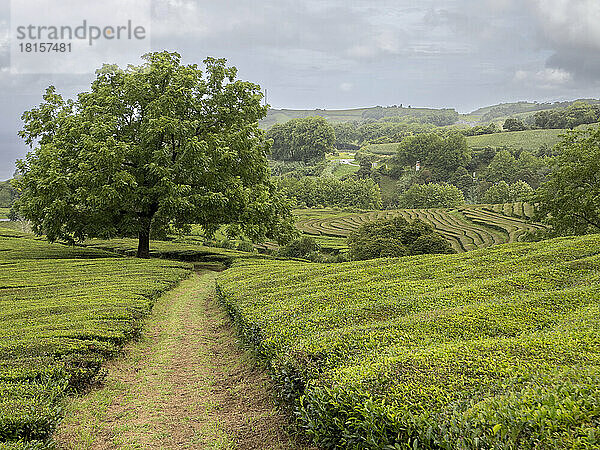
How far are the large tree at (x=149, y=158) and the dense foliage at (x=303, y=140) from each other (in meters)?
95.6

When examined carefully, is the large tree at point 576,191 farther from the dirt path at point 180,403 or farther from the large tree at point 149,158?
the dirt path at point 180,403

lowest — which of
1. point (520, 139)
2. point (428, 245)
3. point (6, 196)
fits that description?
point (428, 245)

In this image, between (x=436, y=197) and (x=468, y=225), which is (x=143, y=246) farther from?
(x=436, y=197)

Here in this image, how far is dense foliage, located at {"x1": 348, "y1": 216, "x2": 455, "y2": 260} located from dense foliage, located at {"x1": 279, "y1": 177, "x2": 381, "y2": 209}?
52.3 metres

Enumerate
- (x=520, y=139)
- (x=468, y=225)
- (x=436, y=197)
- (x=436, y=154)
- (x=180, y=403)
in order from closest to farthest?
1. (x=180, y=403)
2. (x=468, y=225)
3. (x=436, y=197)
4. (x=436, y=154)
5. (x=520, y=139)

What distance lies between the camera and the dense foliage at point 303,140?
393ft

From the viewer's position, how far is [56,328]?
27.2 ft

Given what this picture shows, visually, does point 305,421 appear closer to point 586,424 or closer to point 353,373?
point 353,373

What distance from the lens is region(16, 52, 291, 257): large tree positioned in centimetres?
2097

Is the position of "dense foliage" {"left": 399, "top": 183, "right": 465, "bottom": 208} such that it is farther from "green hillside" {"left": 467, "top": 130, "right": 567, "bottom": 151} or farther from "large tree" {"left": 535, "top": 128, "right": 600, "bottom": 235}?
"large tree" {"left": 535, "top": 128, "right": 600, "bottom": 235}

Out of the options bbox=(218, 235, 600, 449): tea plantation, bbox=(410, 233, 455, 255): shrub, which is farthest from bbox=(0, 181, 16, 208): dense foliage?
bbox=(218, 235, 600, 449): tea plantation

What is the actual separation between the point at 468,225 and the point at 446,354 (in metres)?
43.8

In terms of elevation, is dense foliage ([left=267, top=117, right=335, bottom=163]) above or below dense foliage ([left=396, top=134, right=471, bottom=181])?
above

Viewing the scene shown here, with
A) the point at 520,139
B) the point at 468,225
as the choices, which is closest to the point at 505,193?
the point at 468,225
